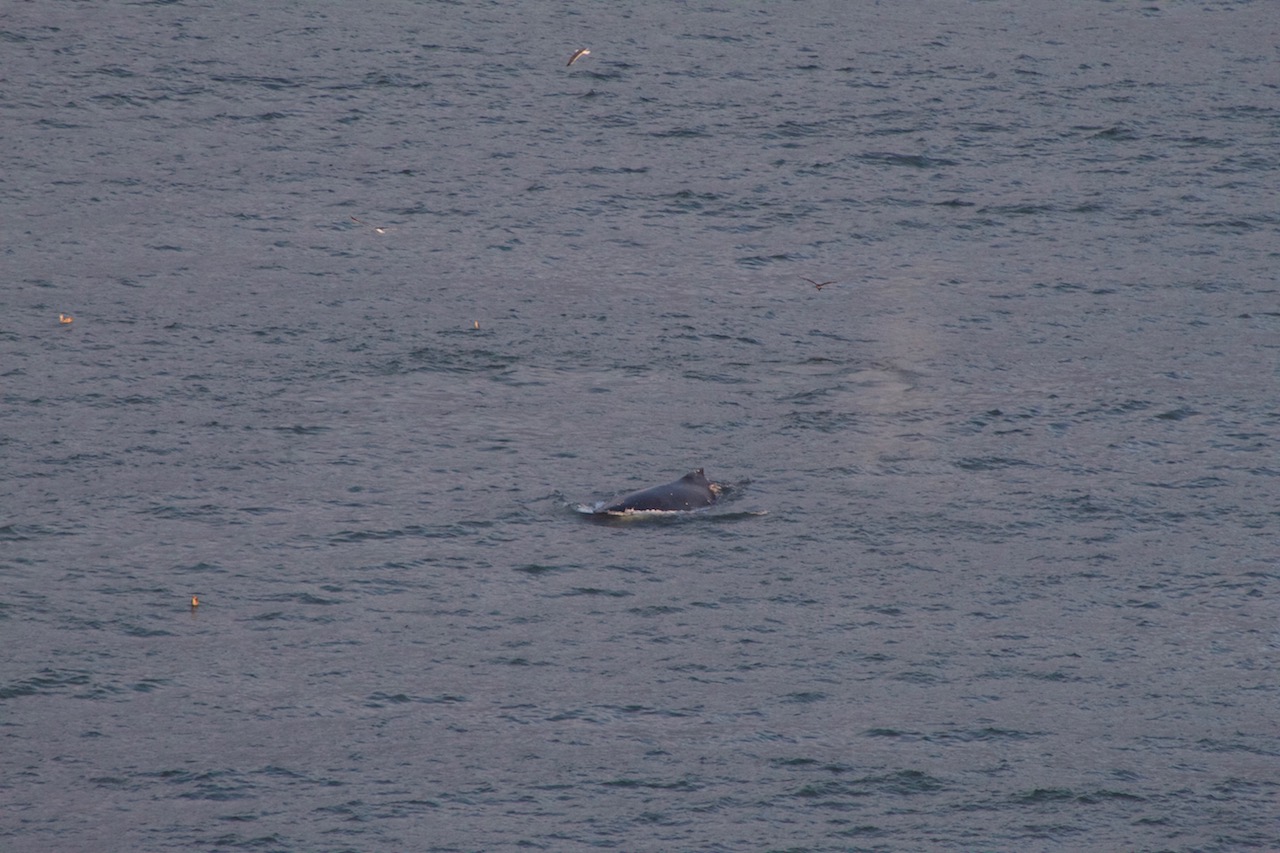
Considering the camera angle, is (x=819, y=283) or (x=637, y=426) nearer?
(x=637, y=426)

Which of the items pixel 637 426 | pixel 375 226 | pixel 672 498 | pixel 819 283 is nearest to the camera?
pixel 672 498

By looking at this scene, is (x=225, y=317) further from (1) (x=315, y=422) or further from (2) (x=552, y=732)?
(2) (x=552, y=732)

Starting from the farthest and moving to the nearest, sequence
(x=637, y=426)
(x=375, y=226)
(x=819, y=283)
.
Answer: (x=375, y=226)
(x=819, y=283)
(x=637, y=426)

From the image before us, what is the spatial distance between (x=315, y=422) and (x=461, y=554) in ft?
5.84

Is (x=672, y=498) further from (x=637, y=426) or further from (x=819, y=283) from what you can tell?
(x=819, y=283)

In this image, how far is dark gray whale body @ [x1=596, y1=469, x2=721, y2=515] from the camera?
10.5 meters

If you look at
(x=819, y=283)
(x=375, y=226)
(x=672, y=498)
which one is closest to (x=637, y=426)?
(x=672, y=498)

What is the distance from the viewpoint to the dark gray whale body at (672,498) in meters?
10.5

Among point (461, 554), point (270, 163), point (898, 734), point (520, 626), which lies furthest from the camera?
point (270, 163)

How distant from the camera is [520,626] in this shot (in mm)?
9547

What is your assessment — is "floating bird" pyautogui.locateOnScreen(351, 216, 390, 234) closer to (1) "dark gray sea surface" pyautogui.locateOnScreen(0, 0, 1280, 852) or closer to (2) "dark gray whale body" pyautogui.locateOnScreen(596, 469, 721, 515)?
(1) "dark gray sea surface" pyautogui.locateOnScreen(0, 0, 1280, 852)

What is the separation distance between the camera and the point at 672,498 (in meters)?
10.5

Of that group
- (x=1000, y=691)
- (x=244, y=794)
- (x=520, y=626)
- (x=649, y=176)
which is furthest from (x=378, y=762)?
(x=649, y=176)

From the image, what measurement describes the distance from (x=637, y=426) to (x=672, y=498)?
1131 millimetres
